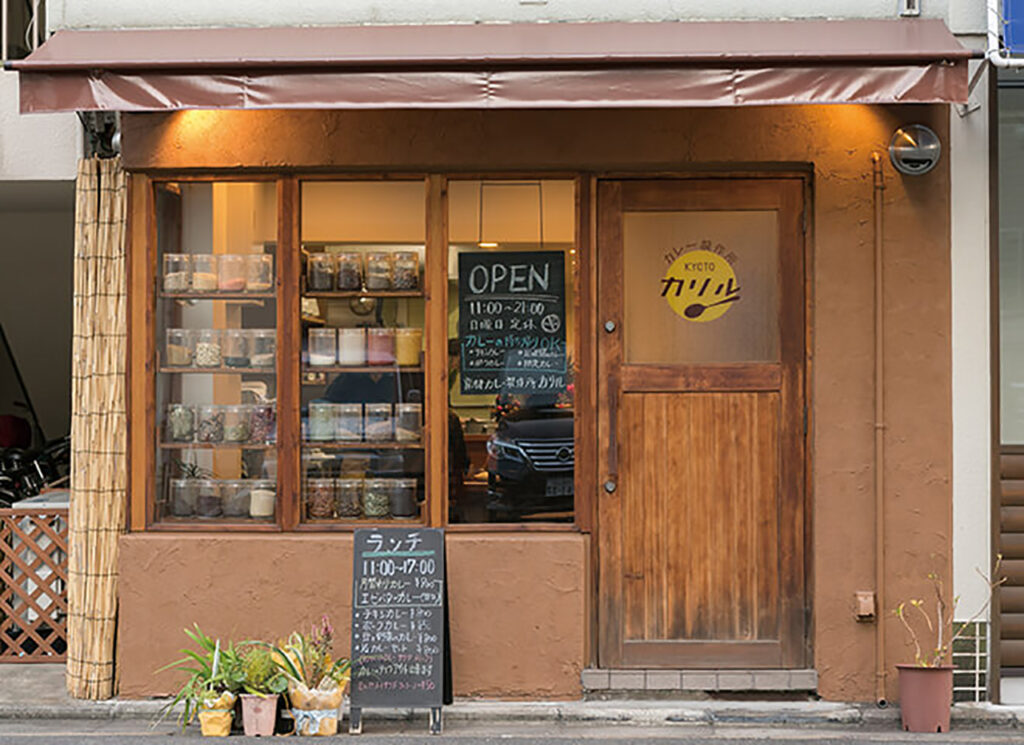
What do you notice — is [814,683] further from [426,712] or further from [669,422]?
[426,712]

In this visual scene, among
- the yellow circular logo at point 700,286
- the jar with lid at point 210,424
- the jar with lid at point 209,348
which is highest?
the yellow circular logo at point 700,286

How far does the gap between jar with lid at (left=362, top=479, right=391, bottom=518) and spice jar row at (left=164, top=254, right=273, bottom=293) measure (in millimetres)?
1366

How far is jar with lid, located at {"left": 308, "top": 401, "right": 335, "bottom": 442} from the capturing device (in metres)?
7.27

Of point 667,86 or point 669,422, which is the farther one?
point 669,422

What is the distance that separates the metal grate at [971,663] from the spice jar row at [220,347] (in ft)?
14.5

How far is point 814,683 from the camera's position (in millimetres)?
6969

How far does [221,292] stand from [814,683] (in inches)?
169

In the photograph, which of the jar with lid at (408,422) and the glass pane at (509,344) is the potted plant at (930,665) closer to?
the glass pane at (509,344)

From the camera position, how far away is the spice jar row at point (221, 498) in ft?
23.8

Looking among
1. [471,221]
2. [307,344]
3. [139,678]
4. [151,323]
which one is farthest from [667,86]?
[139,678]

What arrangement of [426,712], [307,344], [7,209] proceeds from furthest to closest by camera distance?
[7,209] → [307,344] → [426,712]

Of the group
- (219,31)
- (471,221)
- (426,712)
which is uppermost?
(219,31)

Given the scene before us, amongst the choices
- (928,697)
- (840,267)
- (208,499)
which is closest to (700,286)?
(840,267)

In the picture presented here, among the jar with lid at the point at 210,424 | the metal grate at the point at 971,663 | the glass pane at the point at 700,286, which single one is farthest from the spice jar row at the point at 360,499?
the metal grate at the point at 971,663
